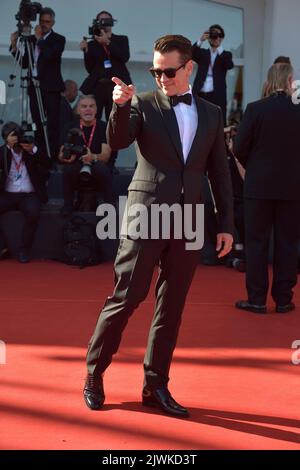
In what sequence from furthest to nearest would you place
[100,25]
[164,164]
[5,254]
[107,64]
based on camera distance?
[107,64]
[100,25]
[5,254]
[164,164]

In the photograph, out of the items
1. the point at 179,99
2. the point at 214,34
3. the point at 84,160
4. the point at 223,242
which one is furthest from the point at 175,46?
the point at 214,34

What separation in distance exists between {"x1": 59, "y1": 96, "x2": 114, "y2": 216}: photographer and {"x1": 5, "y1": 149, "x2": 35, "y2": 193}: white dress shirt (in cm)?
33

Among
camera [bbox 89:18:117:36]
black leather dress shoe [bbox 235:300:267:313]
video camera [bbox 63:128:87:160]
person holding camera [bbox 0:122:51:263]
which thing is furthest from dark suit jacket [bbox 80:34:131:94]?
black leather dress shoe [bbox 235:300:267:313]

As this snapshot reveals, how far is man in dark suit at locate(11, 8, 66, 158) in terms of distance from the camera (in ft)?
29.0

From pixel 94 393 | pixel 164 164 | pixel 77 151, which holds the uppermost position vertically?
pixel 164 164

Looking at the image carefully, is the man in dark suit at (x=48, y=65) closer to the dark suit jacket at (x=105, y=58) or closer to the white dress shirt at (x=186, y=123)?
the dark suit jacket at (x=105, y=58)

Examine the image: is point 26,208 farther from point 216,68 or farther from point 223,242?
point 223,242

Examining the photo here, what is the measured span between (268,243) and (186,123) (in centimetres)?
236

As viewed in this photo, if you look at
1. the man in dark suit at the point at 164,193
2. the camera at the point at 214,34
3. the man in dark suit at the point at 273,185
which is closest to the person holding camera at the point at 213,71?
the camera at the point at 214,34

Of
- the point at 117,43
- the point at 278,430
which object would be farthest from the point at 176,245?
the point at 117,43

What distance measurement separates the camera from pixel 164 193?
3764 millimetres

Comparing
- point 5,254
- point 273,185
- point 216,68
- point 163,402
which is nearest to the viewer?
point 163,402

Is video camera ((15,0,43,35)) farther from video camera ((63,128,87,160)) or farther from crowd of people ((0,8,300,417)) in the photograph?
video camera ((63,128,87,160))
